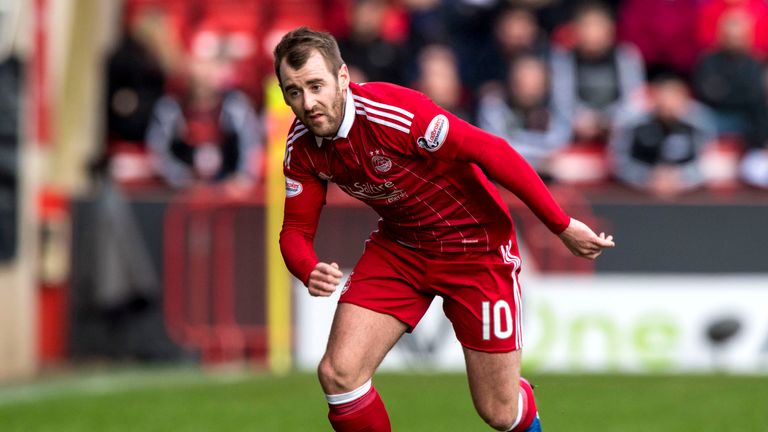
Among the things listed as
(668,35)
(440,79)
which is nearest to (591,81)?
(668,35)

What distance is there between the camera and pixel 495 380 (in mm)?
6820

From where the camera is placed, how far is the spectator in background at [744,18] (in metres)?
14.6

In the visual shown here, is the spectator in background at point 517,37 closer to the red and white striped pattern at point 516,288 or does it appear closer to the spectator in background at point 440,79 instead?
the spectator in background at point 440,79

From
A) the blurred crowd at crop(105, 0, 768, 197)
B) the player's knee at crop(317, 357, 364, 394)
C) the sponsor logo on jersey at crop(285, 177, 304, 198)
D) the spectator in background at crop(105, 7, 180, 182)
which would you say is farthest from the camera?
the spectator in background at crop(105, 7, 180, 182)

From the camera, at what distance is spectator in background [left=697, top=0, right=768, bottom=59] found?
47.9ft

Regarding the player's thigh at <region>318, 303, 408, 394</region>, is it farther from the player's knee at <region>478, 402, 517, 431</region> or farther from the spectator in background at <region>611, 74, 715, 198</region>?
the spectator in background at <region>611, 74, 715, 198</region>

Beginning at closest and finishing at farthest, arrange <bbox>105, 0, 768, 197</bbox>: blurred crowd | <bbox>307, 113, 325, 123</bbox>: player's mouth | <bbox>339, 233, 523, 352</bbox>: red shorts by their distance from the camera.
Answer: <bbox>307, 113, 325, 123</bbox>: player's mouth, <bbox>339, 233, 523, 352</bbox>: red shorts, <bbox>105, 0, 768, 197</bbox>: blurred crowd

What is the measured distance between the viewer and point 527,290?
505 inches

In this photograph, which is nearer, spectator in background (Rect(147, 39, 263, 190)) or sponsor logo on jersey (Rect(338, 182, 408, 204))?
sponsor logo on jersey (Rect(338, 182, 408, 204))

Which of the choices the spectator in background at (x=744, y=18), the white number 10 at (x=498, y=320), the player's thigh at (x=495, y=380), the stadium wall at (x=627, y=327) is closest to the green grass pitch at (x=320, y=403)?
the stadium wall at (x=627, y=327)

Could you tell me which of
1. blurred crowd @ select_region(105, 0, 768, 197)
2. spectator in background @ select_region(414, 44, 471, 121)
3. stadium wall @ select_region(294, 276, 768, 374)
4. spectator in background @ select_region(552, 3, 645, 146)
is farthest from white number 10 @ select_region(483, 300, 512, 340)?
spectator in background @ select_region(552, 3, 645, 146)

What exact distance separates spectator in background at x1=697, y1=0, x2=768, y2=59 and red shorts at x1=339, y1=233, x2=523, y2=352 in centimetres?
824

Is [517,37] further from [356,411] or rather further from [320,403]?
[356,411]

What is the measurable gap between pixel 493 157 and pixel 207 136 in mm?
7779
